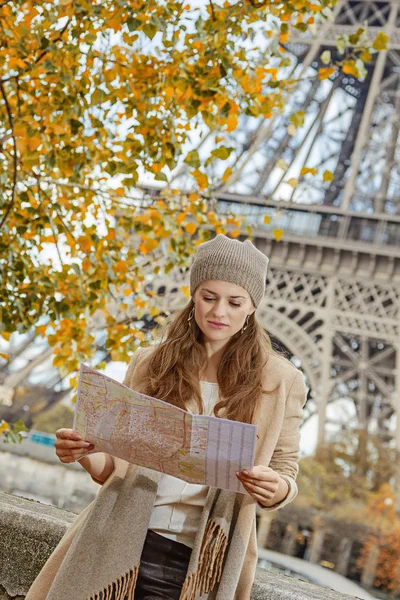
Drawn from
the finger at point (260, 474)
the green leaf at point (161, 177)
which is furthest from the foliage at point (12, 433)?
the finger at point (260, 474)

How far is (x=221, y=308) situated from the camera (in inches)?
101

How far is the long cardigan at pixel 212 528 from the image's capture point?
2361mm

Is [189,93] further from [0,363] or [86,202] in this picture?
[0,363]

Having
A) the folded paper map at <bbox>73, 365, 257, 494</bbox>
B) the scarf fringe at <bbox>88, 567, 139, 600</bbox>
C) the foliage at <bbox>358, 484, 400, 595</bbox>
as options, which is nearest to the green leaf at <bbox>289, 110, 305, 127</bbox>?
the folded paper map at <bbox>73, 365, 257, 494</bbox>

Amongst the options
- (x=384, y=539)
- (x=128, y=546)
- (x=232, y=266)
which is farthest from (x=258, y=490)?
(x=384, y=539)

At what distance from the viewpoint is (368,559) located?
699 inches

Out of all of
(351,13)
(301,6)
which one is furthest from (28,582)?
(351,13)

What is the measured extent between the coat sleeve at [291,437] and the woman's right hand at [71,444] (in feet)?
1.93

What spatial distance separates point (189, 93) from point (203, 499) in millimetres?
2240

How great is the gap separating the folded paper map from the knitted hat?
1.79ft

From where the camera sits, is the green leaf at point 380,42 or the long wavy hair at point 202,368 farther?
the green leaf at point 380,42

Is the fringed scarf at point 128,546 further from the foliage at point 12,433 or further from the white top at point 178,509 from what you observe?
the foliage at point 12,433

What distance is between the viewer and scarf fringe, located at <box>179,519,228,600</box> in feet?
7.68

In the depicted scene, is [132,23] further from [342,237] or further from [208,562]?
[342,237]
